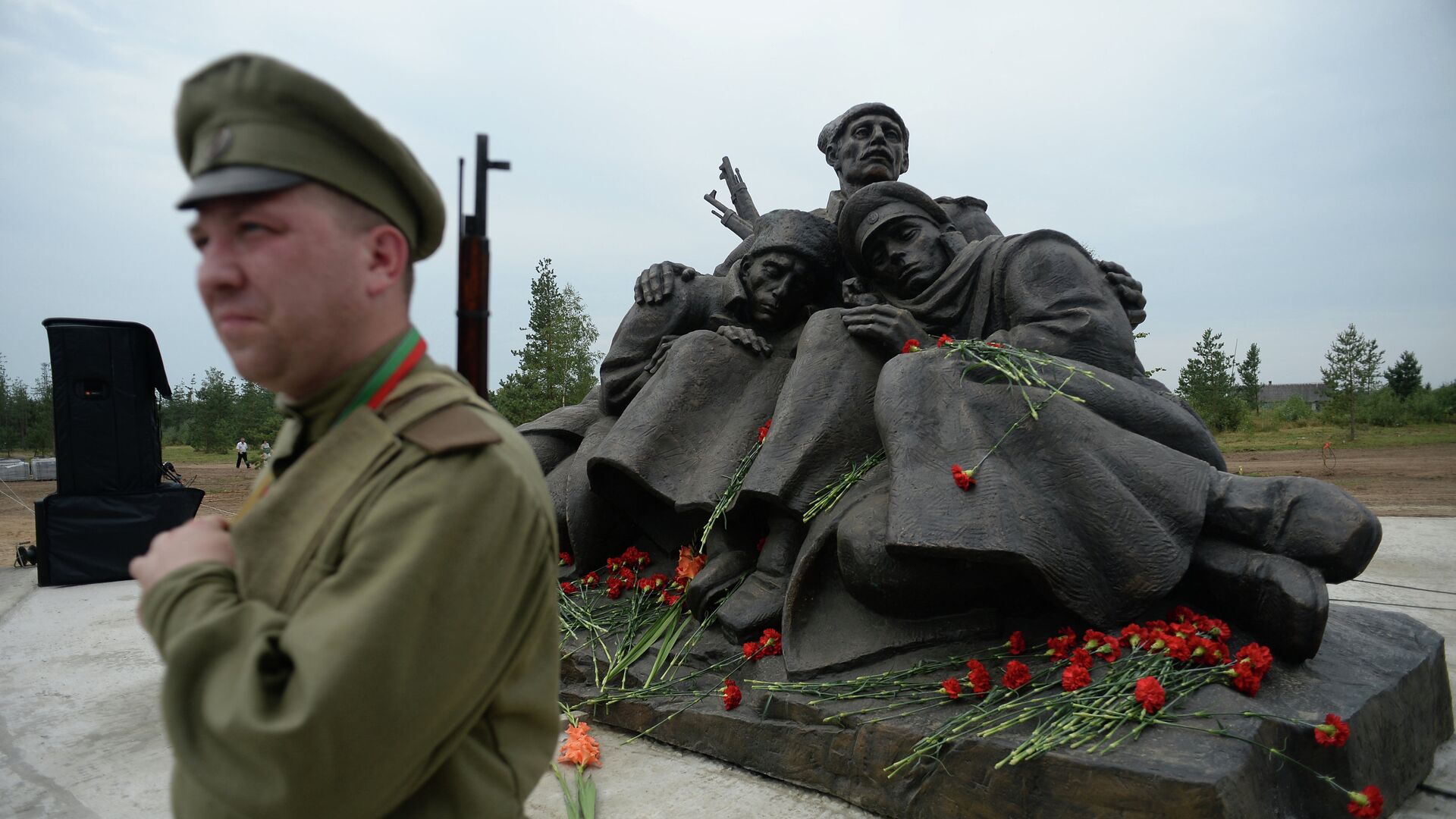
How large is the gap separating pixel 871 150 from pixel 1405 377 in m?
31.3

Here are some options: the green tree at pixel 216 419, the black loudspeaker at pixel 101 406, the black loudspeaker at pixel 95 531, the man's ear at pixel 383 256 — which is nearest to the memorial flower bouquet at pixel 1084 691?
the man's ear at pixel 383 256

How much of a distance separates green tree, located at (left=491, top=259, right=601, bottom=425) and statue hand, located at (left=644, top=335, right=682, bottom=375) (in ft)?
28.8

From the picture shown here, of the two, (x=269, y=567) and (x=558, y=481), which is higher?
(x=269, y=567)

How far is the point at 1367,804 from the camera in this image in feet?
7.20

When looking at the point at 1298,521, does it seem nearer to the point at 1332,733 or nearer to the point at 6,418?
the point at 1332,733

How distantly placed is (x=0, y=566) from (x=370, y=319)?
922 centimetres

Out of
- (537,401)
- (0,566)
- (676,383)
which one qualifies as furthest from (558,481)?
(537,401)

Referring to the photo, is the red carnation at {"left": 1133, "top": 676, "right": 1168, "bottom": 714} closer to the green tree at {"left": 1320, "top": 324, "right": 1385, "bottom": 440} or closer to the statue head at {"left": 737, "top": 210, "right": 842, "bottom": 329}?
the statue head at {"left": 737, "top": 210, "right": 842, "bottom": 329}

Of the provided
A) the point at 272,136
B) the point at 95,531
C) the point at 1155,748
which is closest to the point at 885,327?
the point at 1155,748

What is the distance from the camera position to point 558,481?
187 inches

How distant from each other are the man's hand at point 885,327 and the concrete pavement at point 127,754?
1.69 m

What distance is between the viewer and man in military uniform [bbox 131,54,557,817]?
872 millimetres

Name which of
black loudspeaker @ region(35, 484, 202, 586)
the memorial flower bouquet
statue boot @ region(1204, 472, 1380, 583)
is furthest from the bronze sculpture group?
black loudspeaker @ region(35, 484, 202, 586)

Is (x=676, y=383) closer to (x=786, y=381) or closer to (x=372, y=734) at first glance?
(x=786, y=381)
